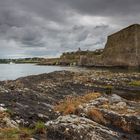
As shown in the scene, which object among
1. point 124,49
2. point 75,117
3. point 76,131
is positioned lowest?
point 76,131

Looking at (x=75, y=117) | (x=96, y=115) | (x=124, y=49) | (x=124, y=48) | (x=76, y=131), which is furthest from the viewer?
(x=124, y=48)

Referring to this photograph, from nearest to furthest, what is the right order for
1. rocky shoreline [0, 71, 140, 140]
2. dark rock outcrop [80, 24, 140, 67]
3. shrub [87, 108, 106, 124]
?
rocky shoreline [0, 71, 140, 140] → shrub [87, 108, 106, 124] → dark rock outcrop [80, 24, 140, 67]

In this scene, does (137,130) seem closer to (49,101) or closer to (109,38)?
(49,101)

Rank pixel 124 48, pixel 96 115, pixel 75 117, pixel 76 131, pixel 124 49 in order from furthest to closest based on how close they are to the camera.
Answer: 1. pixel 124 48
2. pixel 124 49
3. pixel 96 115
4. pixel 75 117
5. pixel 76 131

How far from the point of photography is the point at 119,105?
17.7m

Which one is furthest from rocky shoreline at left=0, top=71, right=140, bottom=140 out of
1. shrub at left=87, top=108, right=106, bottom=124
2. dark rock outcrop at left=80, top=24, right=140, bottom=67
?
dark rock outcrop at left=80, top=24, right=140, bottom=67

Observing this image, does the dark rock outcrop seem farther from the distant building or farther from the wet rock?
the wet rock

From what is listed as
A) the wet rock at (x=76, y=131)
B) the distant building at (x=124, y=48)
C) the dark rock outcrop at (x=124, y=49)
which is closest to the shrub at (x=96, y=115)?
the wet rock at (x=76, y=131)

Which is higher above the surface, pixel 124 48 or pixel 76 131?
pixel 124 48

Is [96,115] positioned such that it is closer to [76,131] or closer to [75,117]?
[75,117]

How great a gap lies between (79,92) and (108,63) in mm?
69089

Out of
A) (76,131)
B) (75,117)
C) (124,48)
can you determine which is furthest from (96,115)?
(124,48)

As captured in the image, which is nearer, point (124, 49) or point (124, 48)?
point (124, 49)

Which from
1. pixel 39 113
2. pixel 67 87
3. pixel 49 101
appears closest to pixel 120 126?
pixel 39 113
